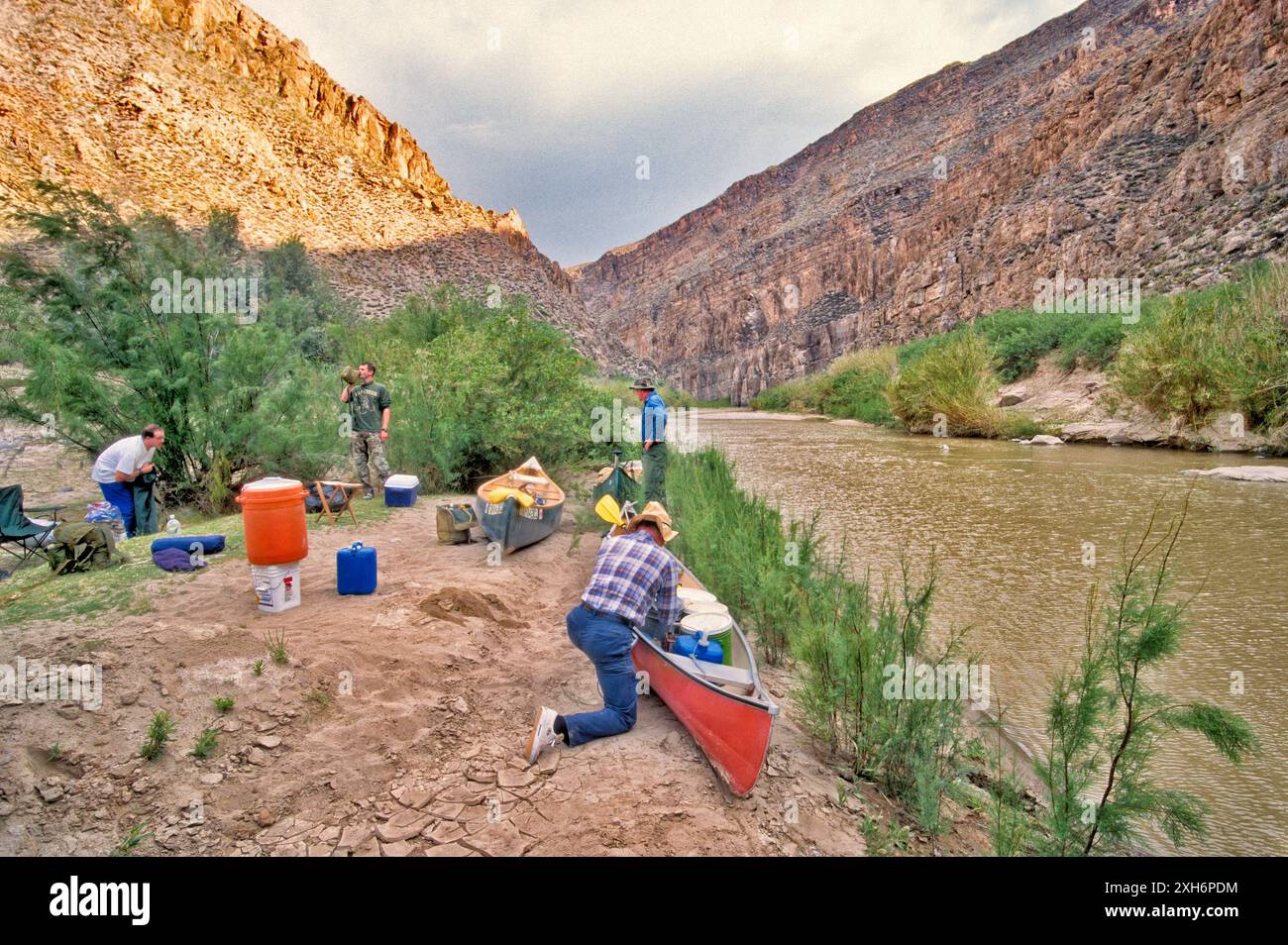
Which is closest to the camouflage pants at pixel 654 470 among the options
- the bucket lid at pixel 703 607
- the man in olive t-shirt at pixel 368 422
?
the bucket lid at pixel 703 607

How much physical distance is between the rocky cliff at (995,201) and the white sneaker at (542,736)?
28.9 m

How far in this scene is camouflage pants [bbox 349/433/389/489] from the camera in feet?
33.1

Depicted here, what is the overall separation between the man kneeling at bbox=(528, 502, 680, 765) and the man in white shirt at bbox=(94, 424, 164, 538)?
20.8ft

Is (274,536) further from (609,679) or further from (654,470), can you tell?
(654,470)

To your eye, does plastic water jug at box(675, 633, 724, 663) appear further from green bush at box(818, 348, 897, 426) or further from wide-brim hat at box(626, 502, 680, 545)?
green bush at box(818, 348, 897, 426)

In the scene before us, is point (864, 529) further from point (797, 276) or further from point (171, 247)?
point (797, 276)

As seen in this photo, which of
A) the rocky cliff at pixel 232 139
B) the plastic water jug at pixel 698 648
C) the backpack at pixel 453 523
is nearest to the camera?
the plastic water jug at pixel 698 648

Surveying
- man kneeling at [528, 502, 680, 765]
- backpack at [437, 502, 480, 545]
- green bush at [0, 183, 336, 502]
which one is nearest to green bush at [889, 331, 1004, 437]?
backpack at [437, 502, 480, 545]

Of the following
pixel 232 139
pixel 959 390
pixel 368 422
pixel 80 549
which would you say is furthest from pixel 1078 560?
pixel 232 139

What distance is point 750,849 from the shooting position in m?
2.89

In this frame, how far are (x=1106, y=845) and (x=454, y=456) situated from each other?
1027 centimetres

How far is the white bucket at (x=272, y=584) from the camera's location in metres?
5.05

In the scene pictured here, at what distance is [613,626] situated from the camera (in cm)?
392

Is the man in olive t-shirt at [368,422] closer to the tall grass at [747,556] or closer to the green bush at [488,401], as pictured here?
the green bush at [488,401]
